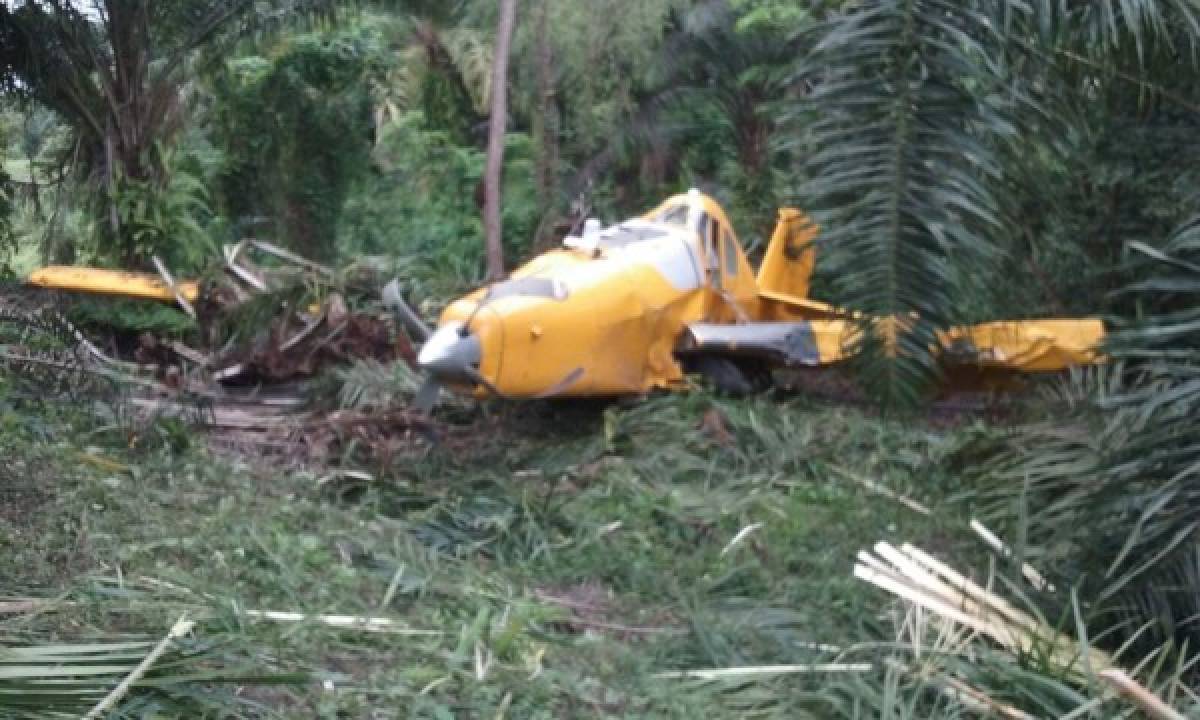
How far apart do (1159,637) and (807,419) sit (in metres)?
5.48

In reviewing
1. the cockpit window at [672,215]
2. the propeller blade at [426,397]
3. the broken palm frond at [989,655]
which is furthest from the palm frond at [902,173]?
the cockpit window at [672,215]

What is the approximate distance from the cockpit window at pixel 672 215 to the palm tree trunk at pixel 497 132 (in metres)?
4.83

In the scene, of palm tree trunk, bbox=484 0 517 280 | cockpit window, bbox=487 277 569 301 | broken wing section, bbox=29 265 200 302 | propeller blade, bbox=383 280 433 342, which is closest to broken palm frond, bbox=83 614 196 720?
cockpit window, bbox=487 277 569 301

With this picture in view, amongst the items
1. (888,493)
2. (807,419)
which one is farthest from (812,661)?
(807,419)

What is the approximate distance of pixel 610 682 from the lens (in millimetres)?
5715

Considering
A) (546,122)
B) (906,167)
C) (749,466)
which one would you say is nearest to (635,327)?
(749,466)

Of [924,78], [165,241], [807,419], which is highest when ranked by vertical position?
[924,78]

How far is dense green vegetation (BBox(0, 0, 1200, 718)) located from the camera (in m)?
3.90

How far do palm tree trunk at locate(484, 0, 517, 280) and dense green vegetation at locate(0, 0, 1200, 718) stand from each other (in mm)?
2457

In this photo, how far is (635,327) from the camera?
11.3 m

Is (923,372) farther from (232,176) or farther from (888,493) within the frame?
(232,176)

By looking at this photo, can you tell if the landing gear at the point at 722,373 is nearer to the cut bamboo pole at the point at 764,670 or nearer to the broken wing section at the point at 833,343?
the broken wing section at the point at 833,343

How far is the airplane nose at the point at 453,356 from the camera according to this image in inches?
402

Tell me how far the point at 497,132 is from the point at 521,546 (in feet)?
34.9
